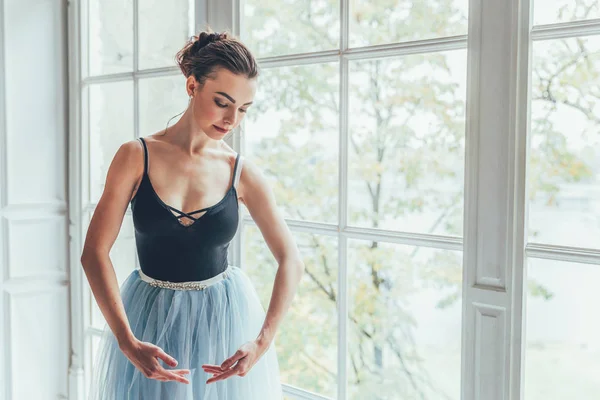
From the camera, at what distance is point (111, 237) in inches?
53.9

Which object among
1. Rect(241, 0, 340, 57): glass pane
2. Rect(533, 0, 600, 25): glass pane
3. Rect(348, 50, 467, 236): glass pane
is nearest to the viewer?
Rect(533, 0, 600, 25): glass pane

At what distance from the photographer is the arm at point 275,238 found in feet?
4.64

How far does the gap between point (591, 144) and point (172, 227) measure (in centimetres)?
80

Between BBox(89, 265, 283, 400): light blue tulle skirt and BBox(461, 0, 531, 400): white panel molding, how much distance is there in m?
0.45

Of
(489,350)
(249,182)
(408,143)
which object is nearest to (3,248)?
(249,182)

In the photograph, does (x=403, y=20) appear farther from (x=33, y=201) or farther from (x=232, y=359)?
(x=33, y=201)

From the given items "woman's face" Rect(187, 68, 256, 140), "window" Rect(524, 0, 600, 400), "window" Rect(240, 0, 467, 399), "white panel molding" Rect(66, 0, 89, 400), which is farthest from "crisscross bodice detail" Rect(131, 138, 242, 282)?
"white panel molding" Rect(66, 0, 89, 400)

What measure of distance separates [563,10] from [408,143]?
43 cm

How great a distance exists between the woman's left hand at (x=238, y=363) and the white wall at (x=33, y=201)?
55.2 inches

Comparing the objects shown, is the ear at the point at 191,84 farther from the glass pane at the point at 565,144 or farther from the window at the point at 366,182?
the glass pane at the point at 565,144

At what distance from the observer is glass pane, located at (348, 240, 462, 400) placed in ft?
4.87

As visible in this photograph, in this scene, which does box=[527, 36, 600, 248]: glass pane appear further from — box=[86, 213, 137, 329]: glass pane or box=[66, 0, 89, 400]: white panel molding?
box=[66, 0, 89, 400]: white panel molding

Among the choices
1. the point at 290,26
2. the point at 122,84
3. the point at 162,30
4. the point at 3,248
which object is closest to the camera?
the point at 290,26

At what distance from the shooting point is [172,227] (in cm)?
138
